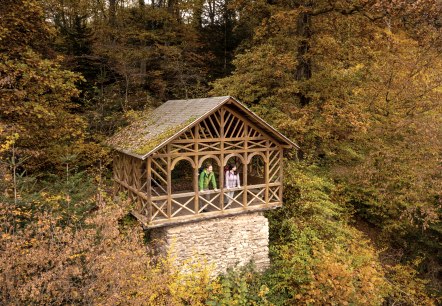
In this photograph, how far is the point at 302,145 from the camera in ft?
51.5

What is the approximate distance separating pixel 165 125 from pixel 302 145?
736 cm

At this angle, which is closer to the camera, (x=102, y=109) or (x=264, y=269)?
(x=264, y=269)

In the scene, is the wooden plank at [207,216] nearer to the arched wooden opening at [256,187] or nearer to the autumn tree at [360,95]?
the arched wooden opening at [256,187]

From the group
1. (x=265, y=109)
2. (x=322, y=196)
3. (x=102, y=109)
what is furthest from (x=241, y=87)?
(x=102, y=109)

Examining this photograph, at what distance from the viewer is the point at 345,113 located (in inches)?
541

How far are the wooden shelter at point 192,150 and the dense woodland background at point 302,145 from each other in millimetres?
998

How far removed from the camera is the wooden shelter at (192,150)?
9.86 m

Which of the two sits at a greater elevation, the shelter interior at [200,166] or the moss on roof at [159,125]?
the moss on roof at [159,125]

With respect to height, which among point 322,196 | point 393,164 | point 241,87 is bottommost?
point 322,196

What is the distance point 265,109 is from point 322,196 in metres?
4.43

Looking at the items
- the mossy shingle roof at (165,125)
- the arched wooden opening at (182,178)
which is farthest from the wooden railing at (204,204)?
the arched wooden opening at (182,178)

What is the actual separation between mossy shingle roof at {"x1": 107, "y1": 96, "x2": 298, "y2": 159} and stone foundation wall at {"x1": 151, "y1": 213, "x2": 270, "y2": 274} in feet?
8.51

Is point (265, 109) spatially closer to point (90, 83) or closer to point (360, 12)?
point (360, 12)

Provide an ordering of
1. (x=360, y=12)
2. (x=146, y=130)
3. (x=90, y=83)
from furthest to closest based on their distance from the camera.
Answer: (x=90, y=83), (x=360, y=12), (x=146, y=130)
